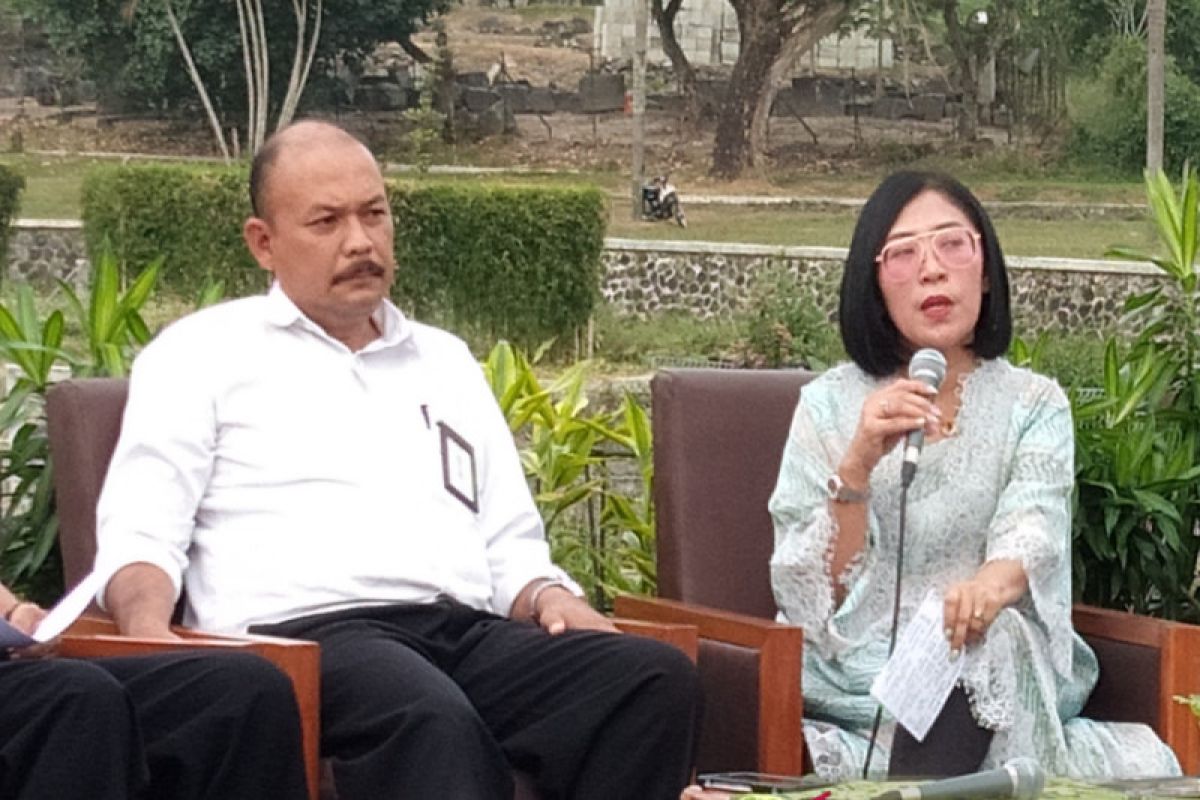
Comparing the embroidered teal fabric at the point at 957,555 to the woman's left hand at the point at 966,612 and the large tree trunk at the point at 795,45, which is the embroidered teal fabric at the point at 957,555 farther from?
the large tree trunk at the point at 795,45

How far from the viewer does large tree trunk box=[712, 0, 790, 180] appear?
19875mm

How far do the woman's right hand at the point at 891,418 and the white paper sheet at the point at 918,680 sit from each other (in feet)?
0.80

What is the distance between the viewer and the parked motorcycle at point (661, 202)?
18.5m

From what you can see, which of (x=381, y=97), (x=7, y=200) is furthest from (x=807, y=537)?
(x=381, y=97)

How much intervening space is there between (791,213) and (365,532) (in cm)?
1644

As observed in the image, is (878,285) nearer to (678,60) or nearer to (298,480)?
(298,480)

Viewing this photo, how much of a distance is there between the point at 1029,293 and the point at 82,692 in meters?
15.4

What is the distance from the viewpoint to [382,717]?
107 inches

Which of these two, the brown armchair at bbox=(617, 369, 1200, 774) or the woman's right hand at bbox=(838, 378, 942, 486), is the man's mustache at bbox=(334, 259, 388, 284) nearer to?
the brown armchair at bbox=(617, 369, 1200, 774)

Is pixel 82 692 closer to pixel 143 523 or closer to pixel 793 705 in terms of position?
pixel 143 523

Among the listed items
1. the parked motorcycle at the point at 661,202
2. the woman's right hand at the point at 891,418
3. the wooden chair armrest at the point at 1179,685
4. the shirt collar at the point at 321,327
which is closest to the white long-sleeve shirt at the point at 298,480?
the shirt collar at the point at 321,327

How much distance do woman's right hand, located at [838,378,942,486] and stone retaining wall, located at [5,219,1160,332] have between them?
46.1 ft

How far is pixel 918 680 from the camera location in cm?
273

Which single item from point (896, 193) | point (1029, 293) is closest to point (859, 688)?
point (896, 193)
